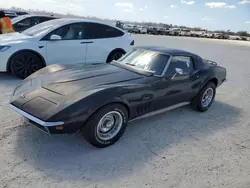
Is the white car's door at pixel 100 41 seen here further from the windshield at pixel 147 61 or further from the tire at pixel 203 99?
the tire at pixel 203 99

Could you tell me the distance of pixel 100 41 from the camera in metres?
7.38

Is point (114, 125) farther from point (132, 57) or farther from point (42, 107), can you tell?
point (132, 57)

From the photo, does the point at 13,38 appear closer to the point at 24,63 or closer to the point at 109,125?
the point at 24,63

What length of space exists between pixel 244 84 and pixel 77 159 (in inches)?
260

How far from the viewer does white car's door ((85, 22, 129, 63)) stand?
7.19 meters

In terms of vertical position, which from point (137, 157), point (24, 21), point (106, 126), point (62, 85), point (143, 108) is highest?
point (24, 21)

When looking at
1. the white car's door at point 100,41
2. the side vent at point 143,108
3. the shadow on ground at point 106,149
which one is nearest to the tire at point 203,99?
the shadow on ground at point 106,149

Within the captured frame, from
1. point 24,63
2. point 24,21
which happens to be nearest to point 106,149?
point 24,63

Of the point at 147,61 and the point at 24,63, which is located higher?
the point at 147,61

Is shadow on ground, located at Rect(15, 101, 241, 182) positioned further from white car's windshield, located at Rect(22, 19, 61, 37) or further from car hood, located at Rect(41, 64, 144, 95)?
white car's windshield, located at Rect(22, 19, 61, 37)

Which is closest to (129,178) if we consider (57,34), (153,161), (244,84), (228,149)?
(153,161)

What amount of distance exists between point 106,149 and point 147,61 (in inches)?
73.1

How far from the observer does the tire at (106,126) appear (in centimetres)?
321

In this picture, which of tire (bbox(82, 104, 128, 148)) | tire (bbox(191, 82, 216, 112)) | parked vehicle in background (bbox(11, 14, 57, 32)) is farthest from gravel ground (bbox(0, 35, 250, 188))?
parked vehicle in background (bbox(11, 14, 57, 32))
